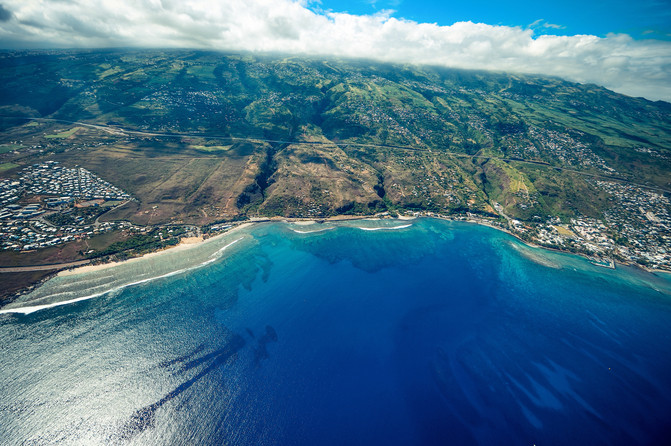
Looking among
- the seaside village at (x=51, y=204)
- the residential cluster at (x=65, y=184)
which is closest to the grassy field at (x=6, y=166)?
the residential cluster at (x=65, y=184)

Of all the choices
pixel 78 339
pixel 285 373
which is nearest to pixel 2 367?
pixel 78 339

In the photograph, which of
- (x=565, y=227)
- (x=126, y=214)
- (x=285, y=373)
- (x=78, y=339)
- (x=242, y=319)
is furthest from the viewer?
(x=565, y=227)

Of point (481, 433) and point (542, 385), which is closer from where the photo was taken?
point (481, 433)

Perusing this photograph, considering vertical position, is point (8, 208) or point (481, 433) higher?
point (8, 208)

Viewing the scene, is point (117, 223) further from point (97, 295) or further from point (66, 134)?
point (66, 134)

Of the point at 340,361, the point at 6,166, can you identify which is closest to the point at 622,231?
the point at 340,361

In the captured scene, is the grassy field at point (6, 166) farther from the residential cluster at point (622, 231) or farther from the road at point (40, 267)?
the residential cluster at point (622, 231)

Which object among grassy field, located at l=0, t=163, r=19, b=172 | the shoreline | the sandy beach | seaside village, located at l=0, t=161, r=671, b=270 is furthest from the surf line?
grassy field, located at l=0, t=163, r=19, b=172

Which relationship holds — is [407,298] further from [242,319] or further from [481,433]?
[242,319]
